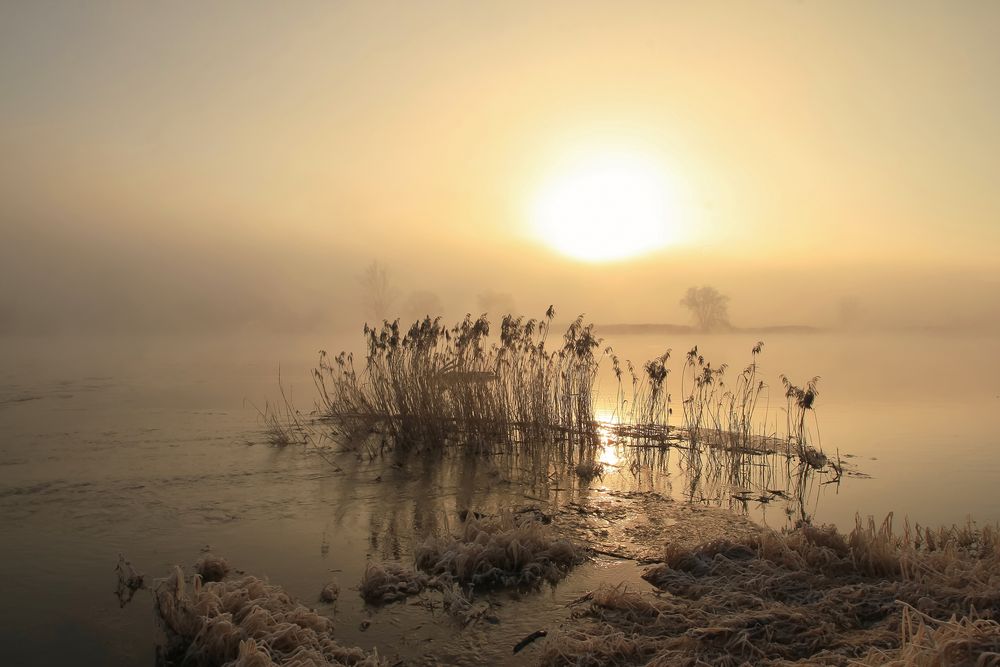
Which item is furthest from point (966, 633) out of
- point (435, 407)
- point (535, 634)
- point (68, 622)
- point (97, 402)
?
point (97, 402)

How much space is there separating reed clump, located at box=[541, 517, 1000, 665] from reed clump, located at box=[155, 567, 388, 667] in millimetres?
1476

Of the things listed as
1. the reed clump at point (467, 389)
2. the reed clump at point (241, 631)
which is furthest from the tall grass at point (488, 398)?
the reed clump at point (241, 631)

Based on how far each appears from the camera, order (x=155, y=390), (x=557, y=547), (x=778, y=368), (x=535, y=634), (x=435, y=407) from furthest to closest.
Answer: (x=778, y=368), (x=155, y=390), (x=435, y=407), (x=557, y=547), (x=535, y=634)

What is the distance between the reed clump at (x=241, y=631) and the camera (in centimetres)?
395

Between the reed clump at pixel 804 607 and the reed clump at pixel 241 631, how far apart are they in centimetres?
148

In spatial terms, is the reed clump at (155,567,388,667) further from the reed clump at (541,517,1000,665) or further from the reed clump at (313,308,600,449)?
the reed clump at (313,308,600,449)

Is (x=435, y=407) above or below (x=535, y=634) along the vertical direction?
above

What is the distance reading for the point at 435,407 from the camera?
11.0 metres

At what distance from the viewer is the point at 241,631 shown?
4074 millimetres

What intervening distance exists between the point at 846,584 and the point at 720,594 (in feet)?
3.22

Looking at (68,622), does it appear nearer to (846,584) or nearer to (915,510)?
(846,584)

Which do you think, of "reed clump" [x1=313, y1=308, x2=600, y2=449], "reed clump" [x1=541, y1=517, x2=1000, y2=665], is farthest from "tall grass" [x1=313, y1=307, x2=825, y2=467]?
"reed clump" [x1=541, y1=517, x2=1000, y2=665]

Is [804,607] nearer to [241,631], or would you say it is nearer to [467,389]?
[241,631]

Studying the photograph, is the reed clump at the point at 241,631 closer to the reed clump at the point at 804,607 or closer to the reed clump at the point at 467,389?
the reed clump at the point at 804,607
